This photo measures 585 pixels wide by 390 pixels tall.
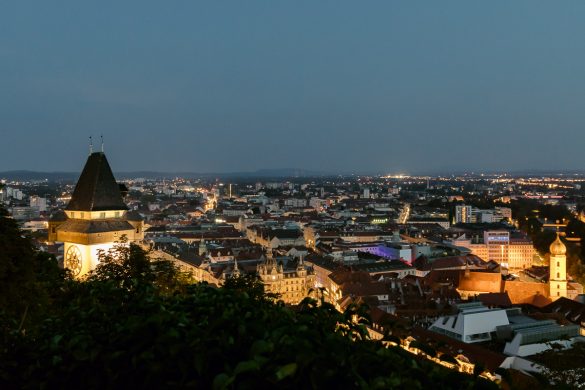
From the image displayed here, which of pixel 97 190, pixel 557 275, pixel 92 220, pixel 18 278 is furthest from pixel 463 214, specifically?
pixel 18 278

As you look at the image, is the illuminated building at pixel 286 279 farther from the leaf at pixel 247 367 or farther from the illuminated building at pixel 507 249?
the leaf at pixel 247 367

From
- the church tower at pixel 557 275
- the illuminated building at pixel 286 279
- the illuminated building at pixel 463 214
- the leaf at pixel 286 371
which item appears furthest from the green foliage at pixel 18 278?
the illuminated building at pixel 463 214

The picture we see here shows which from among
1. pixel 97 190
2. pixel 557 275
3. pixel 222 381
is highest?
pixel 97 190

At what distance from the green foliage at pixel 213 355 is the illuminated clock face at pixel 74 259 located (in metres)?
14.2

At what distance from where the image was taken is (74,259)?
18828mm

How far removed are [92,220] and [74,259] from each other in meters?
1.33

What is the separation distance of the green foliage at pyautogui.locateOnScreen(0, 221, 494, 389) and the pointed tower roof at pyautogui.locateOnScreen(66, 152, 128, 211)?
1441cm

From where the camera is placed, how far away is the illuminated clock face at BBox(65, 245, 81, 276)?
18.6m

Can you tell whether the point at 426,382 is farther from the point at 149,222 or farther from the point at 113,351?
the point at 149,222

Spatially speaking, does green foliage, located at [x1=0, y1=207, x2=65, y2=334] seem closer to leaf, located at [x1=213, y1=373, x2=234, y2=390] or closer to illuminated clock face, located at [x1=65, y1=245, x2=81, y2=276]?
leaf, located at [x1=213, y1=373, x2=234, y2=390]

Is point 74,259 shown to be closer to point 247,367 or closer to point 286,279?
point 247,367

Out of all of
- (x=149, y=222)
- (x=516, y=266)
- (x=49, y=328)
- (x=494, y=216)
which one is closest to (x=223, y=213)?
(x=149, y=222)

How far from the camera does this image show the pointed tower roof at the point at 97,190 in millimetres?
18969

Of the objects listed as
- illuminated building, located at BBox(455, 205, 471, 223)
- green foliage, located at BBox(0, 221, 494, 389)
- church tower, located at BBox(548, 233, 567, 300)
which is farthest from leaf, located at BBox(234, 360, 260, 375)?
illuminated building, located at BBox(455, 205, 471, 223)
